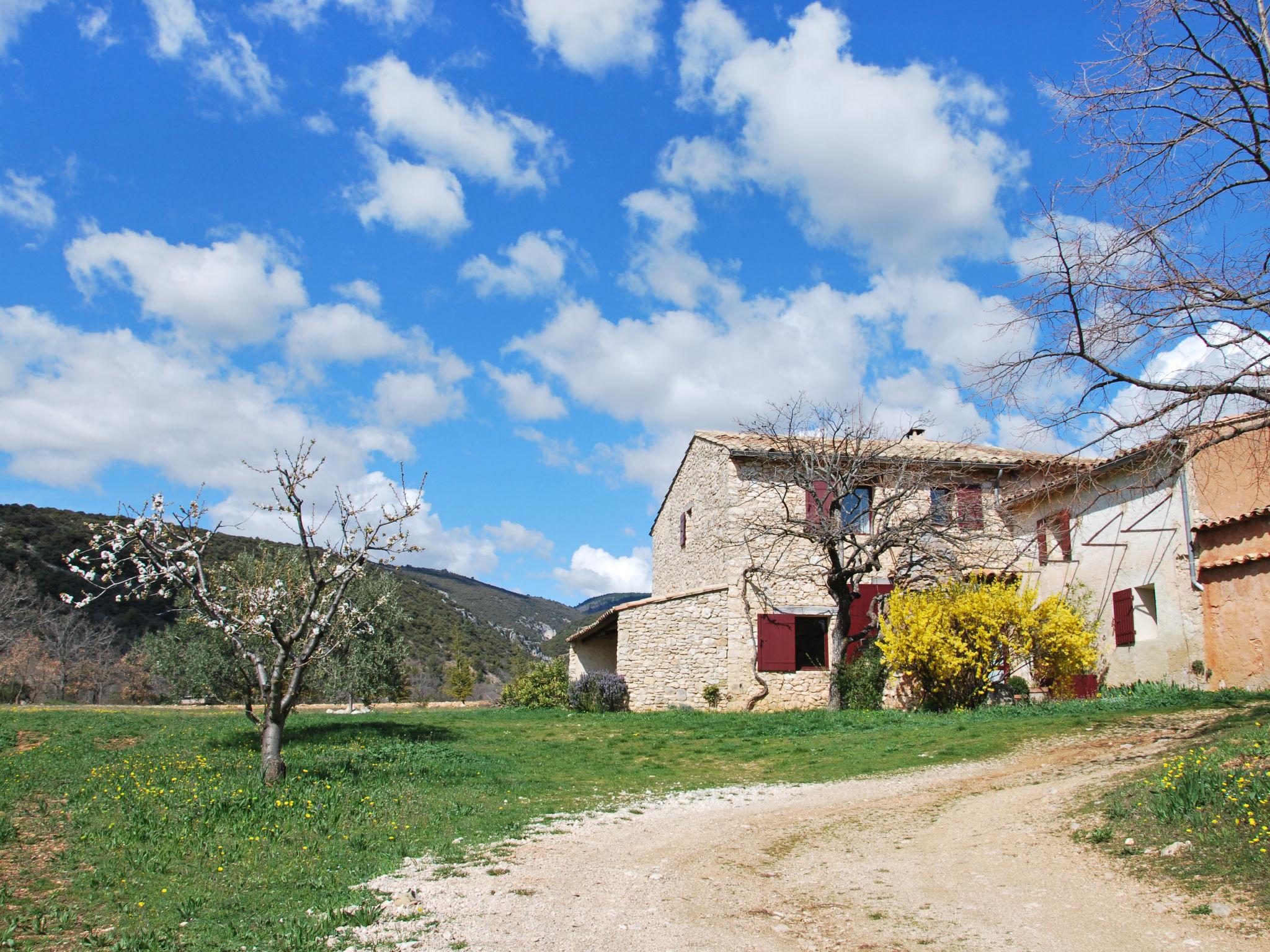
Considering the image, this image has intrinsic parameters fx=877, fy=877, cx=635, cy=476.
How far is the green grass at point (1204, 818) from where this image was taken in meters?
5.95

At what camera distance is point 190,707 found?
24766 mm

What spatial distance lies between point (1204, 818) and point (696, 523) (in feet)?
61.5

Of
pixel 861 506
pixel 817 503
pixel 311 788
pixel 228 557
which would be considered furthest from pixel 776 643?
pixel 228 557

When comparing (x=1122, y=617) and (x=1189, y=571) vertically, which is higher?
(x=1189, y=571)

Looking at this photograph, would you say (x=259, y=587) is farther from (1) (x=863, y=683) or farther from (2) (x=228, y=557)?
(2) (x=228, y=557)

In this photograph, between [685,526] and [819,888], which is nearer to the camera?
[819,888]

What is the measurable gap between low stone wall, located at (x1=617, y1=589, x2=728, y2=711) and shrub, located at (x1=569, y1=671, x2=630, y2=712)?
238 mm

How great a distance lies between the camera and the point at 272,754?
35.8 ft

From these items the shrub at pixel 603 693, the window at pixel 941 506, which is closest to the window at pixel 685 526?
the shrub at pixel 603 693

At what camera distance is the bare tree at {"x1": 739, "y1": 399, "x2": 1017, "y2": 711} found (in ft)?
64.8

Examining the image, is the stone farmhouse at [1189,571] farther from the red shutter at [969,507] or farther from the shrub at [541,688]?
the shrub at [541,688]

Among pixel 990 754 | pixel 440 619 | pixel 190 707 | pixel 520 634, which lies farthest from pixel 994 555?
pixel 520 634

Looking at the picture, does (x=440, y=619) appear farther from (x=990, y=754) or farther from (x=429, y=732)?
(x=990, y=754)

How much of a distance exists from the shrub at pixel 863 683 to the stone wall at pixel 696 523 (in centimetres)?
425
